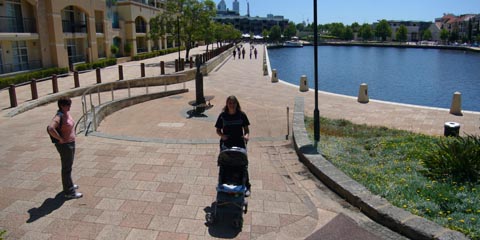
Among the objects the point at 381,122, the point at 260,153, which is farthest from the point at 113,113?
the point at 381,122

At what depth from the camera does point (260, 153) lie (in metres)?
8.86

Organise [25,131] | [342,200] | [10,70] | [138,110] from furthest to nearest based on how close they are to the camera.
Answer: [10,70]
[138,110]
[25,131]
[342,200]

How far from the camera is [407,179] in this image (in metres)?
6.36

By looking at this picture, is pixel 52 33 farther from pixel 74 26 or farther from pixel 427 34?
pixel 427 34

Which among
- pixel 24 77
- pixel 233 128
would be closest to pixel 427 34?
pixel 24 77

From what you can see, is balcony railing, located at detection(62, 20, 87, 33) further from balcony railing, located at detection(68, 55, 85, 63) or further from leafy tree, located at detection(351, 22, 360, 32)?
leafy tree, located at detection(351, 22, 360, 32)

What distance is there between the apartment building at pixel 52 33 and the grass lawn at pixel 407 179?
24072 millimetres

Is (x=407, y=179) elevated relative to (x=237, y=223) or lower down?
elevated

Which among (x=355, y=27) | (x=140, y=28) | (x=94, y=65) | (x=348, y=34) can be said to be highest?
(x=355, y=27)

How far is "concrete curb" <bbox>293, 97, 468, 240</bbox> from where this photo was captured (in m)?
4.77

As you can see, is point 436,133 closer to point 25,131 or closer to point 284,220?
point 284,220

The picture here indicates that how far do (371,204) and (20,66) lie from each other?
91.9 feet

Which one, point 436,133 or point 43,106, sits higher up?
point 43,106

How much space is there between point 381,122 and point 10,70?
79.3 feet
